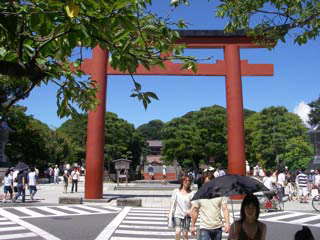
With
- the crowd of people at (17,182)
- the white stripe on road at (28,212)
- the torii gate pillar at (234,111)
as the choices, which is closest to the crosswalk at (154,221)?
the torii gate pillar at (234,111)

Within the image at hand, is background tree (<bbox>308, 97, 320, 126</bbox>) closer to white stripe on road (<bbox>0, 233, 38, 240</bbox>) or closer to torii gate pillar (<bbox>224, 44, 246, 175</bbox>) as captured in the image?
torii gate pillar (<bbox>224, 44, 246, 175</bbox>)

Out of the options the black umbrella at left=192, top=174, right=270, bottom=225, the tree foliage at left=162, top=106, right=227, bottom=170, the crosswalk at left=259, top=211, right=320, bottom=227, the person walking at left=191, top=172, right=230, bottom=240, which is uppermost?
the tree foliage at left=162, top=106, right=227, bottom=170

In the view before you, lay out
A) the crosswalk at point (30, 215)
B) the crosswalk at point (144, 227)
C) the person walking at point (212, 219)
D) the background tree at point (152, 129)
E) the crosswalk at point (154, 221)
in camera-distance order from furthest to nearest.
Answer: the background tree at point (152, 129)
the crosswalk at point (154, 221)
the crosswalk at point (144, 227)
the crosswalk at point (30, 215)
the person walking at point (212, 219)

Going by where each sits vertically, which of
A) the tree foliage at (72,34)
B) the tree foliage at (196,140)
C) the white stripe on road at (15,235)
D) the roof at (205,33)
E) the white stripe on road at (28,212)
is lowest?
the white stripe on road at (15,235)

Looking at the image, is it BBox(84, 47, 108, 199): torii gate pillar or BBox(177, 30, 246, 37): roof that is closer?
BBox(84, 47, 108, 199): torii gate pillar

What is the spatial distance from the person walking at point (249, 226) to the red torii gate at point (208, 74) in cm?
1209

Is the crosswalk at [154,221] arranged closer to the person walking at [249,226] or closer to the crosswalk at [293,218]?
the crosswalk at [293,218]

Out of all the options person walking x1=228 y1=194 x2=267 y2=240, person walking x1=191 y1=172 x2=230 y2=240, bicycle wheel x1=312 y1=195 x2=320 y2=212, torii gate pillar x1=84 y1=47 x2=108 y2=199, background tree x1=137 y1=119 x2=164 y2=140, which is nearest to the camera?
person walking x1=228 y1=194 x2=267 y2=240

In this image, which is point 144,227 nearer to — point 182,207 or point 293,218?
point 182,207

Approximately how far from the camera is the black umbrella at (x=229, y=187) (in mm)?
4867

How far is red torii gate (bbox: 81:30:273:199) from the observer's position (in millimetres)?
15727

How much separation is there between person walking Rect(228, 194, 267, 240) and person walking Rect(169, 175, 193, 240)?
2766mm

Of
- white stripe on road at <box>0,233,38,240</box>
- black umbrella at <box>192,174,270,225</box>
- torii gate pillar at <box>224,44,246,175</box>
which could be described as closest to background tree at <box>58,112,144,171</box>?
torii gate pillar at <box>224,44,246,175</box>

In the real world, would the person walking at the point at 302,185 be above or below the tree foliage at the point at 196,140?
below
